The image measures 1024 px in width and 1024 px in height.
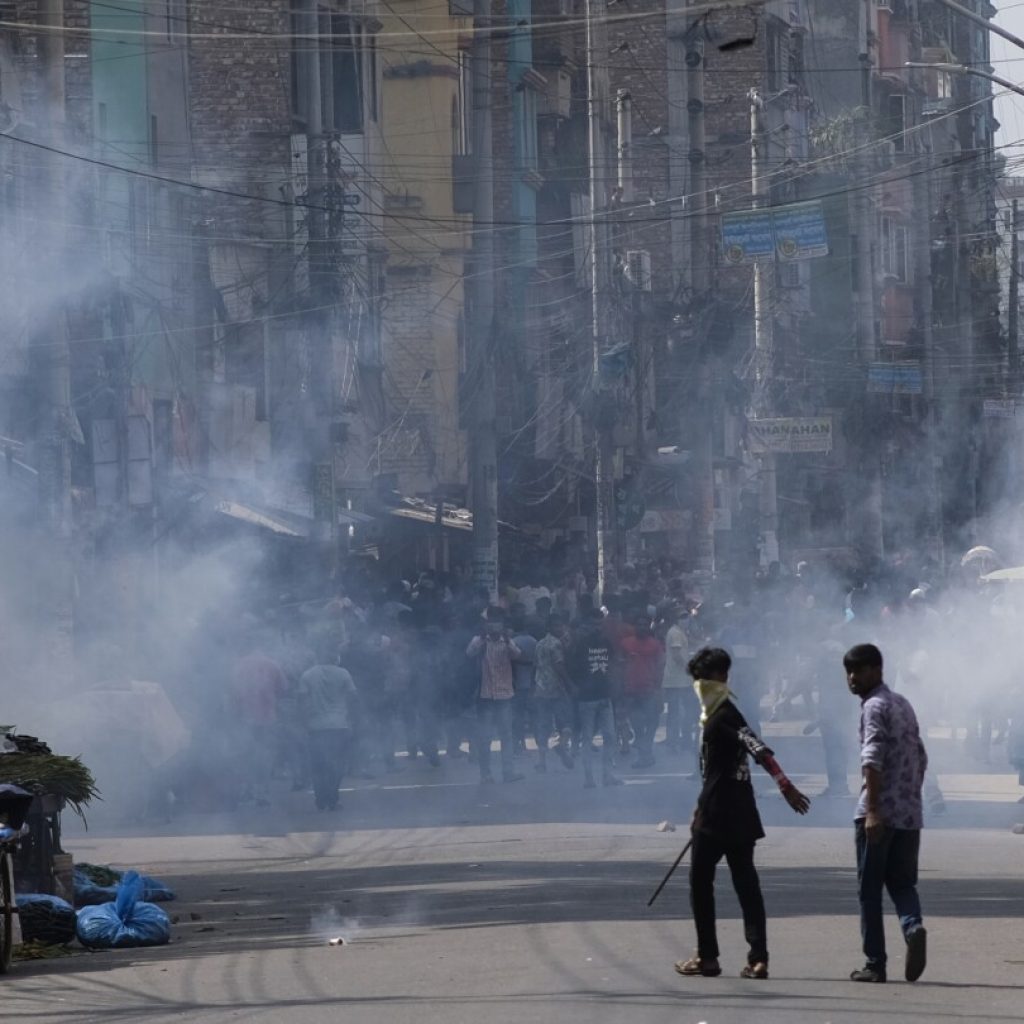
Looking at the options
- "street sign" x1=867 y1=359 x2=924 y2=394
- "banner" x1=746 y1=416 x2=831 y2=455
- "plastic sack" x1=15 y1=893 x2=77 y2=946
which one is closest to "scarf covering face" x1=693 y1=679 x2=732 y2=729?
"plastic sack" x1=15 y1=893 x2=77 y2=946

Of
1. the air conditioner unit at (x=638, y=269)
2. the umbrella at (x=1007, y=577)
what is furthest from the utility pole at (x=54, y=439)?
the air conditioner unit at (x=638, y=269)

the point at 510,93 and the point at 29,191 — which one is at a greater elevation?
the point at 510,93

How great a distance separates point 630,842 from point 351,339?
2068 centimetres

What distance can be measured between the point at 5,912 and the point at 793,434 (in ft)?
90.6

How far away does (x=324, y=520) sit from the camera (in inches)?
1238

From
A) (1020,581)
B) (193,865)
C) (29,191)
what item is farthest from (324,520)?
(193,865)

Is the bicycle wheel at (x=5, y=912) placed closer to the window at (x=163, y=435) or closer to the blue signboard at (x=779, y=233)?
the window at (x=163, y=435)

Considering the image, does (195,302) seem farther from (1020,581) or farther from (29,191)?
(1020,581)

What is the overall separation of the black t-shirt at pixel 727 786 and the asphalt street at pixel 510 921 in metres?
0.59

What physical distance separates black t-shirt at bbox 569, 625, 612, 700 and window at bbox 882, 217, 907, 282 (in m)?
44.8

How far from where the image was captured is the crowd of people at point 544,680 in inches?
792

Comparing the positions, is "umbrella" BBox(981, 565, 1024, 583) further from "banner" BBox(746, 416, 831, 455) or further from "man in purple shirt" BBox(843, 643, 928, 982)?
"man in purple shirt" BBox(843, 643, 928, 982)

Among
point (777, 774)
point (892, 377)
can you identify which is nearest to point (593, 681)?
point (777, 774)

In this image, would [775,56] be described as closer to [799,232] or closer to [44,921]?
[799,232]
